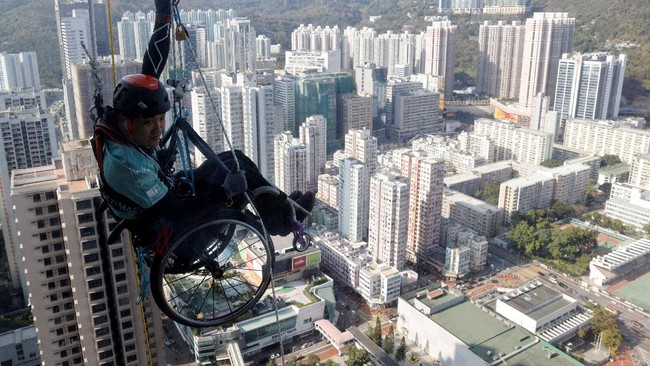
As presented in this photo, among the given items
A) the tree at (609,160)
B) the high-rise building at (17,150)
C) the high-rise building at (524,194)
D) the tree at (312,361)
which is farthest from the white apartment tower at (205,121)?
the tree at (609,160)

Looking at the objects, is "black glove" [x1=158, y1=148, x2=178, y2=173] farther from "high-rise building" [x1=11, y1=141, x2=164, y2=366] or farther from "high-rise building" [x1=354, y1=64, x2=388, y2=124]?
"high-rise building" [x1=354, y1=64, x2=388, y2=124]

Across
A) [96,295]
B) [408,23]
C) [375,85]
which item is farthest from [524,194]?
[408,23]

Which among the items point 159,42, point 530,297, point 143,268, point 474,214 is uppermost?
point 159,42

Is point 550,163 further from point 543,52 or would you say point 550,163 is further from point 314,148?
point 543,52

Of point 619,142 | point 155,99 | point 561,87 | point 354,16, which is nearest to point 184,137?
point 155,99

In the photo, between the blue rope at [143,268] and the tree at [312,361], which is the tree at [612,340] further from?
the blue rope at [143,268]

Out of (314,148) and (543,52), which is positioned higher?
(543,52)
